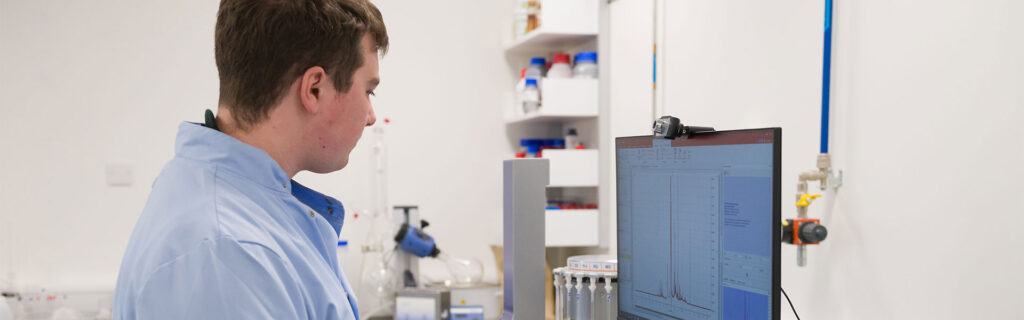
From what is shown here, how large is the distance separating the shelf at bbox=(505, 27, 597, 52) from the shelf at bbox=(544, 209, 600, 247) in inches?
22.9

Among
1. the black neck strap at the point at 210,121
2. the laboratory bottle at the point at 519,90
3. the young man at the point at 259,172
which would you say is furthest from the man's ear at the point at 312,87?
the laboratory bottle at the point at 519,90

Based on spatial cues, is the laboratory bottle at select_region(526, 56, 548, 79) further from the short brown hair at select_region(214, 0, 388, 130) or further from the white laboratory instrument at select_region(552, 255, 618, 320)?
the short brown hair at select_region(214, 0, 388, 130)

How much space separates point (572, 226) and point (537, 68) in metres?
0.56

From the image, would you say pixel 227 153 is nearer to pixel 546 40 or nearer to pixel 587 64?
pixel 587 64

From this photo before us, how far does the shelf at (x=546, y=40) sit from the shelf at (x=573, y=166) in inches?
15.2

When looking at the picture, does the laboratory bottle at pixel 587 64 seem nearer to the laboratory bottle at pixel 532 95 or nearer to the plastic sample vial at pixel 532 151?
the laboratory bottle at pixel 532 95

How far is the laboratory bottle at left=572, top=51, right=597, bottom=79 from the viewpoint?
8.50 feet

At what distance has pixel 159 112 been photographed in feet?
8.99

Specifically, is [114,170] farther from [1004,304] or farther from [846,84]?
[1004,304]

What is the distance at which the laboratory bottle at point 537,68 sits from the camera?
270 centimetres

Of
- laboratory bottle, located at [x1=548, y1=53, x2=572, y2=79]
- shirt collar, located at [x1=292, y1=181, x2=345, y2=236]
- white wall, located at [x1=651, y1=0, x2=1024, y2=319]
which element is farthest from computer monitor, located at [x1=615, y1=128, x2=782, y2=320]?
laboratory bottle, located at [x1=548, y1=53, x2=572, y2=79]

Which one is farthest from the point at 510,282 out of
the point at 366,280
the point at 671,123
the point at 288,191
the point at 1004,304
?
the point at 366,280

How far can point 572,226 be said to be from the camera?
259 cm

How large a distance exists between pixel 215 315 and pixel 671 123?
29.9 inches
